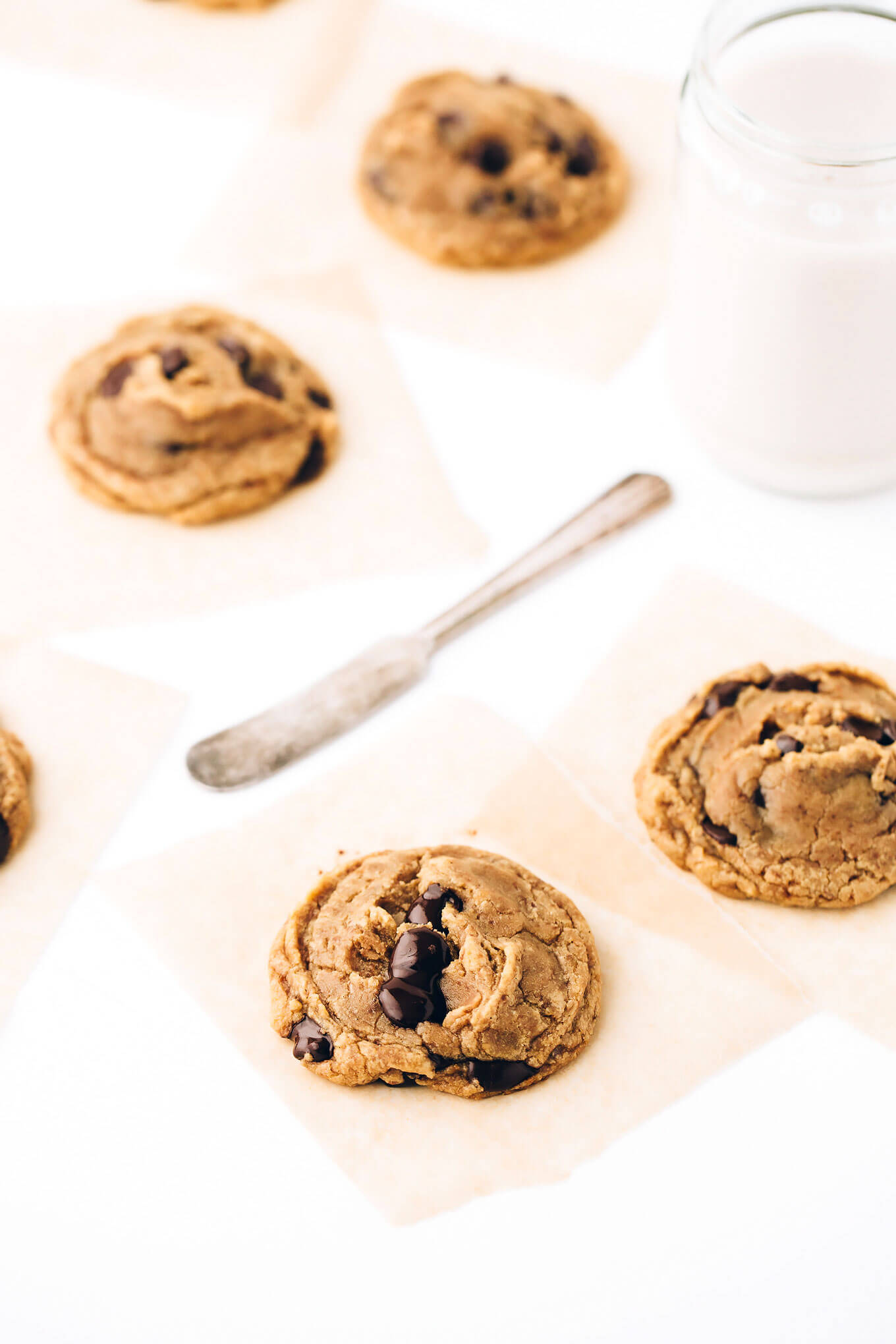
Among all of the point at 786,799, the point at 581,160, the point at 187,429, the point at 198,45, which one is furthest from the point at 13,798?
the point at 198,45

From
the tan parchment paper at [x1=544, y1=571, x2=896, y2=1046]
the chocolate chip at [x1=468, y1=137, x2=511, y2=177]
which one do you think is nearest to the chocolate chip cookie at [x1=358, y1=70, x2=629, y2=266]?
the chocolate chip at [x1=468, y1=137, x2=511, y2=177]

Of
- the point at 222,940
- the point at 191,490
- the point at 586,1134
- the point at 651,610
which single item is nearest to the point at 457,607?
the point at 651,610

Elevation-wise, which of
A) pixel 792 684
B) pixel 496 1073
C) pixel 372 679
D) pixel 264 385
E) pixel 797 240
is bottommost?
pixel 496 1073

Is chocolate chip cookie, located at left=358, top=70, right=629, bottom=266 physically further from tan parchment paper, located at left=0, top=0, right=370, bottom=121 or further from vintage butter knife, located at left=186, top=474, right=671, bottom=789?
vintage butter knife, located at left=186, top=474, right=671, bottom=789

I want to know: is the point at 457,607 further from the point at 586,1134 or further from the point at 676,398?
the point at 586,1134

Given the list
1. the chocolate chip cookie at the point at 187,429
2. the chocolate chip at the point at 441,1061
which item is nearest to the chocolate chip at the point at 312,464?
the chocolate chip cookie at the point at 187,429

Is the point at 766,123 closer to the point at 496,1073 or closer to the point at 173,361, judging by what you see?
the point at 173,361

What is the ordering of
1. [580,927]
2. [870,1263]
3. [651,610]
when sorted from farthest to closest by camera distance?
[651,610] < [580,927] < [870,1263]
